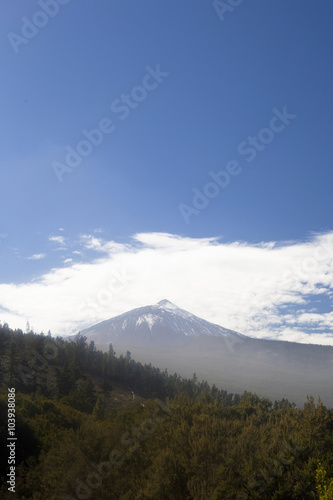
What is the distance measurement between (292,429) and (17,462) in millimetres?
23346

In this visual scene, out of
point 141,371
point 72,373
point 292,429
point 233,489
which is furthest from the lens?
point 141,371

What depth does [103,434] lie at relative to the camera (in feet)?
98.3

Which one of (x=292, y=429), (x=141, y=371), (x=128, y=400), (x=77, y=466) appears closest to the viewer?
(x=77, y=466)

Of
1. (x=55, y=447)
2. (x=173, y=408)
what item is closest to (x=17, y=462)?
(x=55, y=447)

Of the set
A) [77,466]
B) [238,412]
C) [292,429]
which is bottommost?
[238,412]

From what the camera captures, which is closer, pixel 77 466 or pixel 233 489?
pixel 233 489

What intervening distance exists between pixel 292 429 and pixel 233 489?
33.4 feet

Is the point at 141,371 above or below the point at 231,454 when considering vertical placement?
below

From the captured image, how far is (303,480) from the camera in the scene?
20172 mm

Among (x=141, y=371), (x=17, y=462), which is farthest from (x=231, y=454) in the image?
(x=141, y=371)

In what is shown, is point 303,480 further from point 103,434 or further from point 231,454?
point 103,434

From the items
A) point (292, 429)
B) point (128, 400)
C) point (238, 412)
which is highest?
A: point (292, 429)

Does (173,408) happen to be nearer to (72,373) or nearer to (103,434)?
(103,434)

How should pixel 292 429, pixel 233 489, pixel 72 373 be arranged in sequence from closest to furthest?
1. pixel 233 489
2. pixel 292 429
3. pixel 72 373
